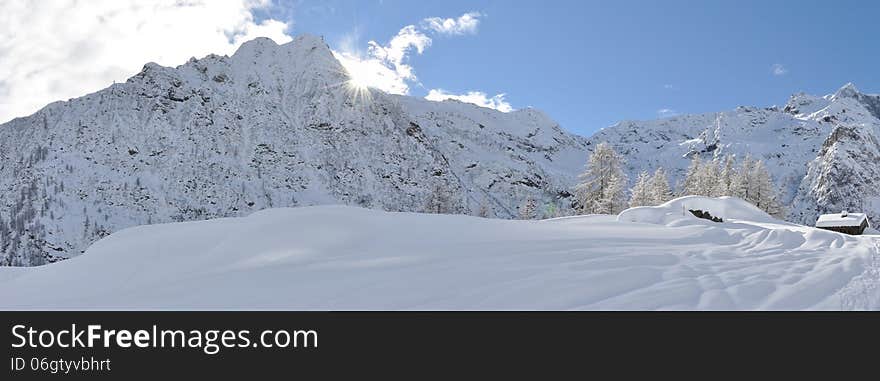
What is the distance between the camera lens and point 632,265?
17.8 ft

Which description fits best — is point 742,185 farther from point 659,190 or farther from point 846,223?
point 846,223

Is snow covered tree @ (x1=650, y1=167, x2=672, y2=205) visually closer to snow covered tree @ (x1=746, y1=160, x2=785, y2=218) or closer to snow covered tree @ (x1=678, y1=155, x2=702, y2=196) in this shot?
snow covered tree @ (x1=678, y1=155, x2=702, y2=196)

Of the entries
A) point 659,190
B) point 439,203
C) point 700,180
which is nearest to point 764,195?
point 700,180

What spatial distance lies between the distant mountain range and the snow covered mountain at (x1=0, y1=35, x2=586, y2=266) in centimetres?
42

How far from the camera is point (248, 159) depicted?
130375 mm

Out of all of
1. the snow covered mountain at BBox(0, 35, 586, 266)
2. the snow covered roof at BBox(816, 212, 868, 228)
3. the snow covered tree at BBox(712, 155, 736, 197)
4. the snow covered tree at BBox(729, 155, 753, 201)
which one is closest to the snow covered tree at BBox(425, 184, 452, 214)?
the snow covered tree at BBox(712, 155, 736, 197)

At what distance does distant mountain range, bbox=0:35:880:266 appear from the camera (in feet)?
330

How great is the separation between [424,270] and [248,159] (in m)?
137

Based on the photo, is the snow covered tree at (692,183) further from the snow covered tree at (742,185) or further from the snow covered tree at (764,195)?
the snow covered tree at (764,195)
